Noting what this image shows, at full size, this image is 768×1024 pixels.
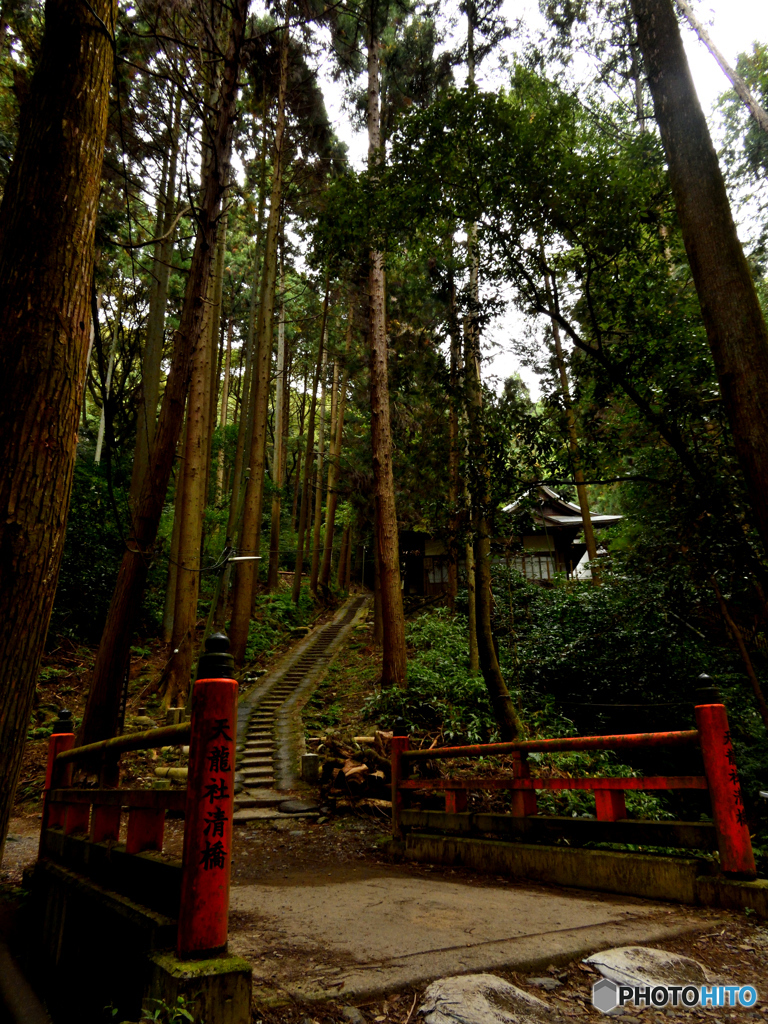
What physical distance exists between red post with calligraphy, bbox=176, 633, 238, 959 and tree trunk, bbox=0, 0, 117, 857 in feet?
2.60

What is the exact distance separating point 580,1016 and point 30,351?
142 inches

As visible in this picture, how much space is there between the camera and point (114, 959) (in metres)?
2.83

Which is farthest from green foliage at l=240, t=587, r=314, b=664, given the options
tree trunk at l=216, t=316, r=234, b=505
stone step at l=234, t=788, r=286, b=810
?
tree trunk at l=216, t=316, r=234, b=505

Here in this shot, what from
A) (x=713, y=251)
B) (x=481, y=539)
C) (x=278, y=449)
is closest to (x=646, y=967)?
(x=713, y=251)

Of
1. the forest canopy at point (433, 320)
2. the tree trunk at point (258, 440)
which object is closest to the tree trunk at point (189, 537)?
the forest canopy at point (433, 320)

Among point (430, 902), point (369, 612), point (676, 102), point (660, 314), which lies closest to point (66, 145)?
point (430, 902)

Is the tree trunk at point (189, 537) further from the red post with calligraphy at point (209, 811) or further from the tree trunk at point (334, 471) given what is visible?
the tree trunk at point (334, 471)

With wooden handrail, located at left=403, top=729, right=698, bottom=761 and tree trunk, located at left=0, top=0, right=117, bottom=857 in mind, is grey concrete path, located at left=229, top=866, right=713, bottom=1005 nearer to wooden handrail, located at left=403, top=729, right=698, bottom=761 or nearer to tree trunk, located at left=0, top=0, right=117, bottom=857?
wooden handrail, located at left=403, top=729, right=698, bottom=761

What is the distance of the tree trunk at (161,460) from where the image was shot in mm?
6059

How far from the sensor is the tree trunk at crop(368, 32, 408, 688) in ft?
36.5

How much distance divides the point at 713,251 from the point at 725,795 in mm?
4244

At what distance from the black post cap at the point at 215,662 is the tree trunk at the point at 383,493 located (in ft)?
28.6

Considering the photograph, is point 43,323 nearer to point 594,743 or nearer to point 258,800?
point 594,743

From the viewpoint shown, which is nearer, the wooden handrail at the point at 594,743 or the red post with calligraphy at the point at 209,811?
the red post with calligraphy at the point at 209,811
